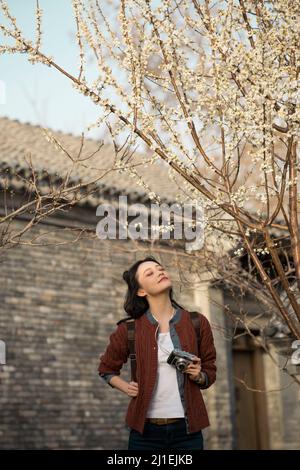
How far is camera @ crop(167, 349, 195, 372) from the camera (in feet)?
15.0

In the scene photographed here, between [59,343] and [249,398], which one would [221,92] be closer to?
[59,343]

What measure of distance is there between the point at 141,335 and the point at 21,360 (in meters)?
6.68

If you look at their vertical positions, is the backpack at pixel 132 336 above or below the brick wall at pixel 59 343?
below

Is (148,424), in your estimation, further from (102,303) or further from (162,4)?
(102,303)

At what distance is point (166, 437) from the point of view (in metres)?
4.54

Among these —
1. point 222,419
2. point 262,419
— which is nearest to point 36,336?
point 222,419

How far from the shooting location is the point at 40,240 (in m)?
11.6

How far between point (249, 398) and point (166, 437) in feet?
35.8

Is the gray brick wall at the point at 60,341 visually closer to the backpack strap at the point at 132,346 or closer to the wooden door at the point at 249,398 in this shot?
the wooden door at the point at 249,398

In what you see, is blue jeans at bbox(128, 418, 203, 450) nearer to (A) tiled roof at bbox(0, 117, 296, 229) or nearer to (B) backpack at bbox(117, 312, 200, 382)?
(B) backpack at bbox(117, 312, 200, 382)

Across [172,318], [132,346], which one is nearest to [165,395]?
[132,346]

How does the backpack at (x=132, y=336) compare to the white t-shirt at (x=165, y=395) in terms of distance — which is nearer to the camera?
the white t-shirt at (x=165, y=395)

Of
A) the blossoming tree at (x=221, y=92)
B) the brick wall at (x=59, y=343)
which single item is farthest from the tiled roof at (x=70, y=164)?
the blossoming tree at (x=221, y=92)

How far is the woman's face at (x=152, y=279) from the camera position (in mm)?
4891
